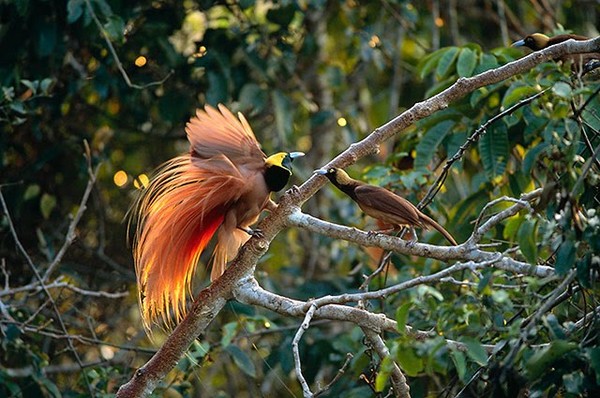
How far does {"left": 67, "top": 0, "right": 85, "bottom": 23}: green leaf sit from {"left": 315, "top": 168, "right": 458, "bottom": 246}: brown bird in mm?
1408

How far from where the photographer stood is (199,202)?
2.87m

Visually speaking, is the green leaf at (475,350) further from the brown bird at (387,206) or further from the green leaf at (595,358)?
the brown bird at (387,206)

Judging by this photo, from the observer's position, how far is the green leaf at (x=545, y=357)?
205 cm

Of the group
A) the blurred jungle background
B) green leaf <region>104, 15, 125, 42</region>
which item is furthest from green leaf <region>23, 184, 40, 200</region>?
green leaf <region>104, 15, 125, 42</region>

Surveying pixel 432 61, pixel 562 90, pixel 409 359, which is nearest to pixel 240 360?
pixel 432 61

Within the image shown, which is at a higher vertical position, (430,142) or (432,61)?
(432,61)

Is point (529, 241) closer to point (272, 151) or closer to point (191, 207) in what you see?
point (191, 207)

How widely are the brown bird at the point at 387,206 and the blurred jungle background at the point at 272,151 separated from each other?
0.82ft

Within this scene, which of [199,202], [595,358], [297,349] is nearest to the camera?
[595,358]

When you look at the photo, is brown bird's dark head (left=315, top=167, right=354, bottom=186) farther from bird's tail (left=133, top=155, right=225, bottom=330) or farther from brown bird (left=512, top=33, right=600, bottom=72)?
brown bird (left=512, top=33, right=600, bottom=72)

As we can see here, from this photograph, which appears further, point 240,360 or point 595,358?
point 240,360

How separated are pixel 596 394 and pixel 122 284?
299 cm

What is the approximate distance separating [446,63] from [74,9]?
149 cm

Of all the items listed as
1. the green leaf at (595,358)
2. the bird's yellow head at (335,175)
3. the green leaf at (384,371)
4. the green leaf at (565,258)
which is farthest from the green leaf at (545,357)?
the bird's yellow head at (335,175)
